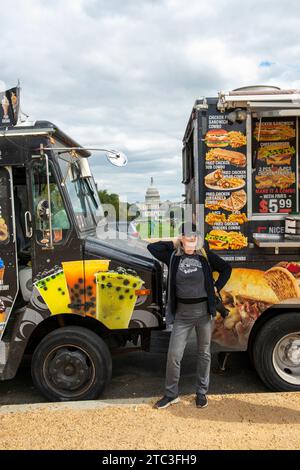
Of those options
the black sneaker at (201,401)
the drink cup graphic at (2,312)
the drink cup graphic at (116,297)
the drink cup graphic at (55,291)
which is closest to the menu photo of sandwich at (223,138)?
the drink cup graphic at (116,297)

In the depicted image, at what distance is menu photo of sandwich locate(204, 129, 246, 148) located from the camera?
4.41 metres

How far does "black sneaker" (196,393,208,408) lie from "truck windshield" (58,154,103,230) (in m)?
2.07

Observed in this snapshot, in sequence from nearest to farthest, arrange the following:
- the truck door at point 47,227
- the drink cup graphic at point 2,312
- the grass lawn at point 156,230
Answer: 1. the truck door at point 47,227
2. the drink cup graphic at point 2,312
3. the grass lawn at point 156,230

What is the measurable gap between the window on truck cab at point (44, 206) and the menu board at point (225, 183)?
1.45 meters

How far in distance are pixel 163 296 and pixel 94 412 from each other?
138cm

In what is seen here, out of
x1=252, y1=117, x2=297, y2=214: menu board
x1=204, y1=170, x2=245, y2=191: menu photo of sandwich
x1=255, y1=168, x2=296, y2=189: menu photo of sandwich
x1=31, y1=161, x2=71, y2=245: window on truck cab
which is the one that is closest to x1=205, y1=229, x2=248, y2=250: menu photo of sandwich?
x1=252, y1=117, x2=297, y2=214: menu board

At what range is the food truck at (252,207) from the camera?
14.5 ft

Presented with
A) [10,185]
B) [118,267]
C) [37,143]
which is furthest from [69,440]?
[37,143]

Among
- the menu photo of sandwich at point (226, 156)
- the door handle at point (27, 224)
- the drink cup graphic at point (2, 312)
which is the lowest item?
the drink cup graphic at point (2, 312)

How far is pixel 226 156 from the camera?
4426 millimetres

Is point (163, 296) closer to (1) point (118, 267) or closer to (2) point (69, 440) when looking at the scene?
(1) point (118, 267)

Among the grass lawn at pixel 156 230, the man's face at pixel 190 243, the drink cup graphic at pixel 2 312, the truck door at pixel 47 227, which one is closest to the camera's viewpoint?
the man's face at pixel 190 243

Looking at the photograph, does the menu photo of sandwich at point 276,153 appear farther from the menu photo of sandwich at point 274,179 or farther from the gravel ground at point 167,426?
the gravel ground at point 167,426

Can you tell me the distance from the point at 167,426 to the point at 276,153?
111 inches
